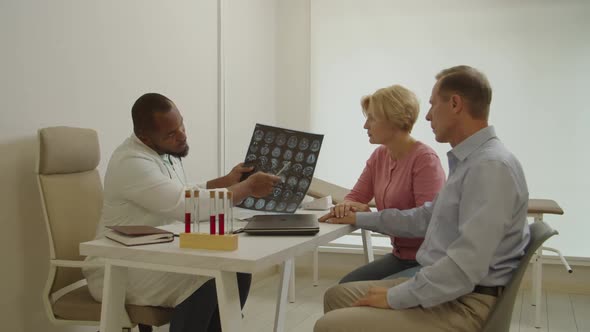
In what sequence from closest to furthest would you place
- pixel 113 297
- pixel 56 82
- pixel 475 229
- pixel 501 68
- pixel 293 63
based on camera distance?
pixel 475 229
pixel 113 297
pixel 56 82
pixel 501 68
pixel 293 63

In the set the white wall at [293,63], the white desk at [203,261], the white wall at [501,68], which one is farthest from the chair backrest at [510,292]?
the white wall at [293,63]

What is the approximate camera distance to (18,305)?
219cm

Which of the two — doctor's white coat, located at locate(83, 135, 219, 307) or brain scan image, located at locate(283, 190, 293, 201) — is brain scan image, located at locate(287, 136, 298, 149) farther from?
doctor's white coat, located at locate(83, 135, 219, 307)

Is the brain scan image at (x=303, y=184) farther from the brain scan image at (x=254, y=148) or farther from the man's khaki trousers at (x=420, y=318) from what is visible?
the man's khaki trousers at (x=420, y=318)

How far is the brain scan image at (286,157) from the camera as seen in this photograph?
213 centimetres

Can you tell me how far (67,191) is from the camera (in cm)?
207

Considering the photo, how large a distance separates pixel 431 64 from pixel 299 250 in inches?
118

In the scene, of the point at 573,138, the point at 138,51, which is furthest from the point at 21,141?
the point at 573,138

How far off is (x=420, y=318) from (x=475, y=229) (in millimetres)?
267

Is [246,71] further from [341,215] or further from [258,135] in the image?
[341,215]

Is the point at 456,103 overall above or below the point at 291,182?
above

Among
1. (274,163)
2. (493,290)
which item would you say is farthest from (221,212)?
(493,290)

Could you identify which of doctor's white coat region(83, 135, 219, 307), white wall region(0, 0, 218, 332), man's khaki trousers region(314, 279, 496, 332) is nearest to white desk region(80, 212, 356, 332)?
doctor's white coat region(83, 135, 219, 307)

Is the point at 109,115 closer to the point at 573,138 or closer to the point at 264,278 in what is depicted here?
the point at 264,278
